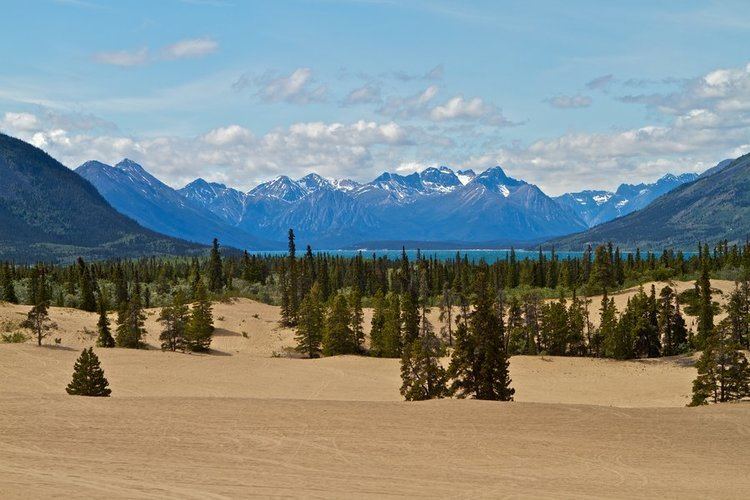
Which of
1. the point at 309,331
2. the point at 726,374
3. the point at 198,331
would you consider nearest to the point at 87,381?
the point at 726,374

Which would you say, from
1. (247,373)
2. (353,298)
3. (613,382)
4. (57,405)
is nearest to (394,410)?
(57,405)

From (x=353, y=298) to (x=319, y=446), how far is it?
6657 cm

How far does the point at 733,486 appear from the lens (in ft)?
73.6

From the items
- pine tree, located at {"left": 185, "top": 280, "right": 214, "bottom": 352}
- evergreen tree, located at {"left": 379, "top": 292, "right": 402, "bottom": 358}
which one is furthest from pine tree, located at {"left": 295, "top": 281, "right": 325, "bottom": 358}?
pine tree, located at {"left": 185, "top": 280, "right": 214, "bottom": 352}

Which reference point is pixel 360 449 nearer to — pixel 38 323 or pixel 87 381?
pixel 87 381

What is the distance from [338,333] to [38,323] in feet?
111

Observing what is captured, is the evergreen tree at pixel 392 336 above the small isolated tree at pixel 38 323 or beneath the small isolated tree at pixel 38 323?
beneath

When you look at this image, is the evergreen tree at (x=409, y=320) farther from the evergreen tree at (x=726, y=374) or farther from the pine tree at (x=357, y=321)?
the evergreen tree at (x=726, y=374)

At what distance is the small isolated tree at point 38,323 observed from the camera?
73213mm

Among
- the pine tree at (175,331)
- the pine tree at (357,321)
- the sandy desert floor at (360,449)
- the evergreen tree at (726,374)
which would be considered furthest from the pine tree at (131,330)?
the evergreen tree at (726,374)

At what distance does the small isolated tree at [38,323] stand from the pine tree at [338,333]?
103ft

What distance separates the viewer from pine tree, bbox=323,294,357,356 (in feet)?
290

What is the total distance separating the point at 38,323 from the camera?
2889 inches

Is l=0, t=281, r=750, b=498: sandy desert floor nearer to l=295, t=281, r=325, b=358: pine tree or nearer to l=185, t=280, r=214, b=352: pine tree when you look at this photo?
l=185, t=280, r=214, b=352: pine tree
